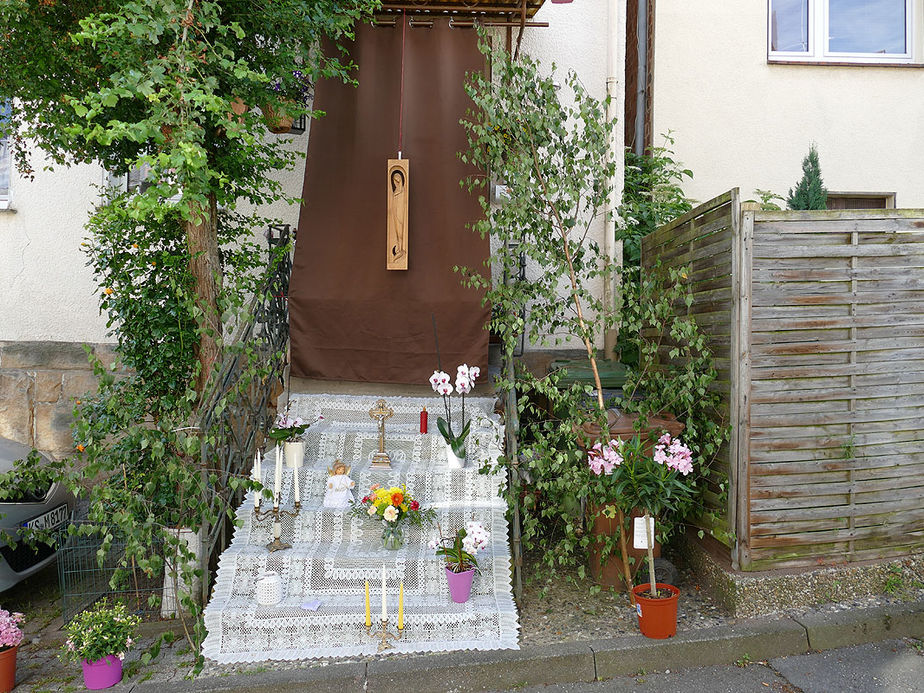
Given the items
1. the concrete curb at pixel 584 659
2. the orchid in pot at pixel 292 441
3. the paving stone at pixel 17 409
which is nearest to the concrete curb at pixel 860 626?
the concrete curb at pixel 584 659

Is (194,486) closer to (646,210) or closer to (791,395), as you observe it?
(791,395)

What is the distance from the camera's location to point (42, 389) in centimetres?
622

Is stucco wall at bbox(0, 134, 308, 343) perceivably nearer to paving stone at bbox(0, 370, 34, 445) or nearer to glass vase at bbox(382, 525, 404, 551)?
paving stone at bbox(0, 370, 34, 445)

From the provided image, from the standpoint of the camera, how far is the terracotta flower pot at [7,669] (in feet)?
11.0

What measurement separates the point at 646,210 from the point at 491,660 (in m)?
4.71

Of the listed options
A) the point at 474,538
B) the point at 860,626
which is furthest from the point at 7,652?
the point at 860,626

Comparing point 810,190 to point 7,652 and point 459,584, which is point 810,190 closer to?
point 459,584

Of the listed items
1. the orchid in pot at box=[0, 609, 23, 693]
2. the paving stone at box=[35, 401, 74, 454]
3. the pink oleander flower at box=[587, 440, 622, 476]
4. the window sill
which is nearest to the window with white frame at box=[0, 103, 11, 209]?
the paving stone at box=[35, 401, 74, 454]

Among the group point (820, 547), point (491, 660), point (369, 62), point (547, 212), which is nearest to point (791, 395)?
point (820, 547)

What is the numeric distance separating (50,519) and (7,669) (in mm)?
1548

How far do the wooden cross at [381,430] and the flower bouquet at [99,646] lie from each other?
185 cm

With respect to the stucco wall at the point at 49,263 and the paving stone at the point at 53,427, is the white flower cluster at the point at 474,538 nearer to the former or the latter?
the stucco wall at the point at 49,263

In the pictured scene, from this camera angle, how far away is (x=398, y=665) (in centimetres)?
340

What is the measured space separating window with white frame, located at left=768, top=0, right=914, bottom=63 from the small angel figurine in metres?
7.05
